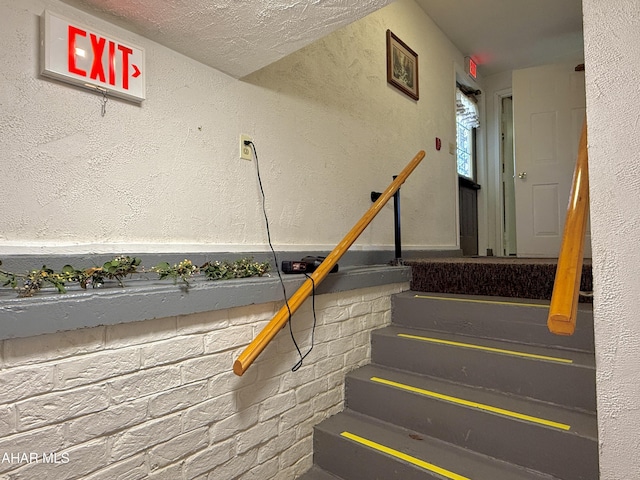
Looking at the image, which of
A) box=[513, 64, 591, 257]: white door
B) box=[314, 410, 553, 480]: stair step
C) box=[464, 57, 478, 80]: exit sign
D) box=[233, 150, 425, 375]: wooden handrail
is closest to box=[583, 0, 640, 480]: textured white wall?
box=[314, 410, 553, 480]: stair step

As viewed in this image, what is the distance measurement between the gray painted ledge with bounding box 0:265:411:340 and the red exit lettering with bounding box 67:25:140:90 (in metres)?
0.73

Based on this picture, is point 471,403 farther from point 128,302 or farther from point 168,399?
point 128,302

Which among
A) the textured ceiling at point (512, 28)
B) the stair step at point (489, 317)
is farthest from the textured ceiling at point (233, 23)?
the textured ceiling at point (512, 28)

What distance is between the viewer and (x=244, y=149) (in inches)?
71.4

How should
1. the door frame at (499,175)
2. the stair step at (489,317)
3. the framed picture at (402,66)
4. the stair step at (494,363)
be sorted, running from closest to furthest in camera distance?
the stair step at (494,363)
the stair step at (489,317)
the framed picture at (402,66)
the door frame at (499,175)

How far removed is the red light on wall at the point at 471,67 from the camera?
169 inches

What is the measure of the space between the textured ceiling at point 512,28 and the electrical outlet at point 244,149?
2.66 meters

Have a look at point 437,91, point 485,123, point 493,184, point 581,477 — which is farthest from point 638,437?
point 485,123

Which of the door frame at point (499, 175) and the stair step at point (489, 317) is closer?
the stair step at point (489, 317)

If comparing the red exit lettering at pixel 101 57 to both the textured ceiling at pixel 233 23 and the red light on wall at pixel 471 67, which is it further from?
the red light on wall at pixel 471 67

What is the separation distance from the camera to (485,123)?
15.6 feet

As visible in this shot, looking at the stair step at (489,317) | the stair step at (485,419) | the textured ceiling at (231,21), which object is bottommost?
the stair step at (485,419)

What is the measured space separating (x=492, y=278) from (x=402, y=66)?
199 centimetres

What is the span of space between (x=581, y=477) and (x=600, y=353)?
0.60 metres
